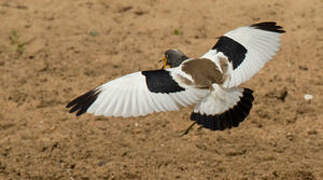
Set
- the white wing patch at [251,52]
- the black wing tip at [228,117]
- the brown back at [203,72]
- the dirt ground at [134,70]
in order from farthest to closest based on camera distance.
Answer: the dirt ground at [134,70]
the white wing patch at [251,52]
the brown back at [203,72]
the black wing tip at [228,117]

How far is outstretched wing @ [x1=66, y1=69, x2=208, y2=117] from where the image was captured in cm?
352

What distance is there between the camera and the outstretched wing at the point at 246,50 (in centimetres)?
400

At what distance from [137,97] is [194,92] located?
50cm

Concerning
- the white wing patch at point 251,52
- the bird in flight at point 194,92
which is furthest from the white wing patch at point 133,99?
the white wing patch at point 251,52

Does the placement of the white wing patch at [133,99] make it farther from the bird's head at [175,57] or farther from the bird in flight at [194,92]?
the bird's head at [175,57]

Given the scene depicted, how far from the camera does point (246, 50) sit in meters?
4.18

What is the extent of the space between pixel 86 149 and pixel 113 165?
1.28 feet

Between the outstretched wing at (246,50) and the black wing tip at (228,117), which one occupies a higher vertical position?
the outstretched wing at (246,50)

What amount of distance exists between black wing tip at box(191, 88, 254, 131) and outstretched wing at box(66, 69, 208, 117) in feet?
0.65

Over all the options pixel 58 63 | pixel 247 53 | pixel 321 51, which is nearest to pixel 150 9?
pixel 58 63

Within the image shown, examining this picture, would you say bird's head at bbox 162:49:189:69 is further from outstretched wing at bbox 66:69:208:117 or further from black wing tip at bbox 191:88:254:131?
black wing tip at bbox 191:88:254:131

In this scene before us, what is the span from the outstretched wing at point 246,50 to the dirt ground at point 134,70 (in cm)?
73

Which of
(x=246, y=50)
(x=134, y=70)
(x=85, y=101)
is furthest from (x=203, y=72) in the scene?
(x=134, y=70)

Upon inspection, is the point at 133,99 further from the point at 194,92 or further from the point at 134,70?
the point at 134,70
